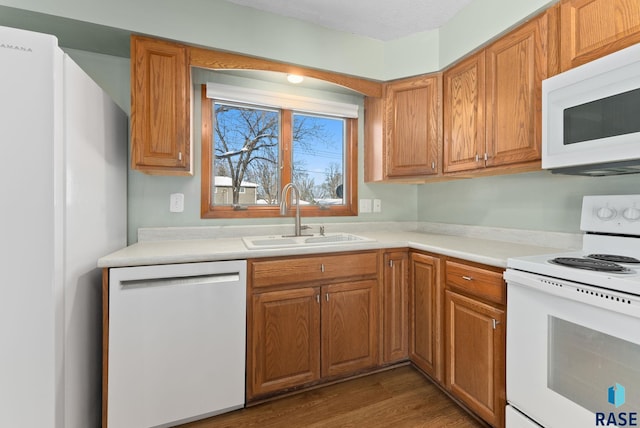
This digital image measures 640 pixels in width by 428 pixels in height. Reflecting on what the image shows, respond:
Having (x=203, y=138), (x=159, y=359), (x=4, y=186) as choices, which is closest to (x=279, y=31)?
(x=203, y=138)

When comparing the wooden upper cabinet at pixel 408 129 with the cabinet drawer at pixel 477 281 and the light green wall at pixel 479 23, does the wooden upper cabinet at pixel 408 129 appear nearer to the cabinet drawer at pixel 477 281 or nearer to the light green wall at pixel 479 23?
the light green wall at pixel 479 23

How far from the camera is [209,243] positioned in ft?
6.31

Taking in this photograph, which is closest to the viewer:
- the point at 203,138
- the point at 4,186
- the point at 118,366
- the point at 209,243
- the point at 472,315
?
the point at 4,186

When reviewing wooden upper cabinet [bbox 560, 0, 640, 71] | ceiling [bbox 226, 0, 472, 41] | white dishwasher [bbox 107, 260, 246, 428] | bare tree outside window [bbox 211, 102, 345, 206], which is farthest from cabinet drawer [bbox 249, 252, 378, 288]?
ceiling [bbox 226, 0, 472, 41]

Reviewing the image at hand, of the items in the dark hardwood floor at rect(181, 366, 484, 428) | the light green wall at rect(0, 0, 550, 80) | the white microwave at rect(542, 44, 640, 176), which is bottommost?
the dark hardwood floor at rect(181, 366, 484, 428)

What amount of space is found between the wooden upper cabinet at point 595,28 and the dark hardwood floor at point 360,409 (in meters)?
1.90

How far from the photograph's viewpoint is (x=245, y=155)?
2336 millimetres

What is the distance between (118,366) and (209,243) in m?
0.78

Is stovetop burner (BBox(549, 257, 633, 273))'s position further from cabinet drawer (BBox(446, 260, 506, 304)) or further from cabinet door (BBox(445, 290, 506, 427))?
cabinet door (BBox(445, 290, 506, 427))

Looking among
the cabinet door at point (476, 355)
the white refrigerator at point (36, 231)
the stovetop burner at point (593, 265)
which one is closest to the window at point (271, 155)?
the white refrigerator at point (36, 231)

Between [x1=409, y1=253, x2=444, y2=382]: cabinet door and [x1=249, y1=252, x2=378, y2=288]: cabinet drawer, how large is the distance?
0.30 meters

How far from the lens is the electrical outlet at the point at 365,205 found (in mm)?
2660

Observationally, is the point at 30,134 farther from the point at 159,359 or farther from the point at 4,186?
the point at 159,359

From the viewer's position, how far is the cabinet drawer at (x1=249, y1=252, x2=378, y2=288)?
5.58 ft
